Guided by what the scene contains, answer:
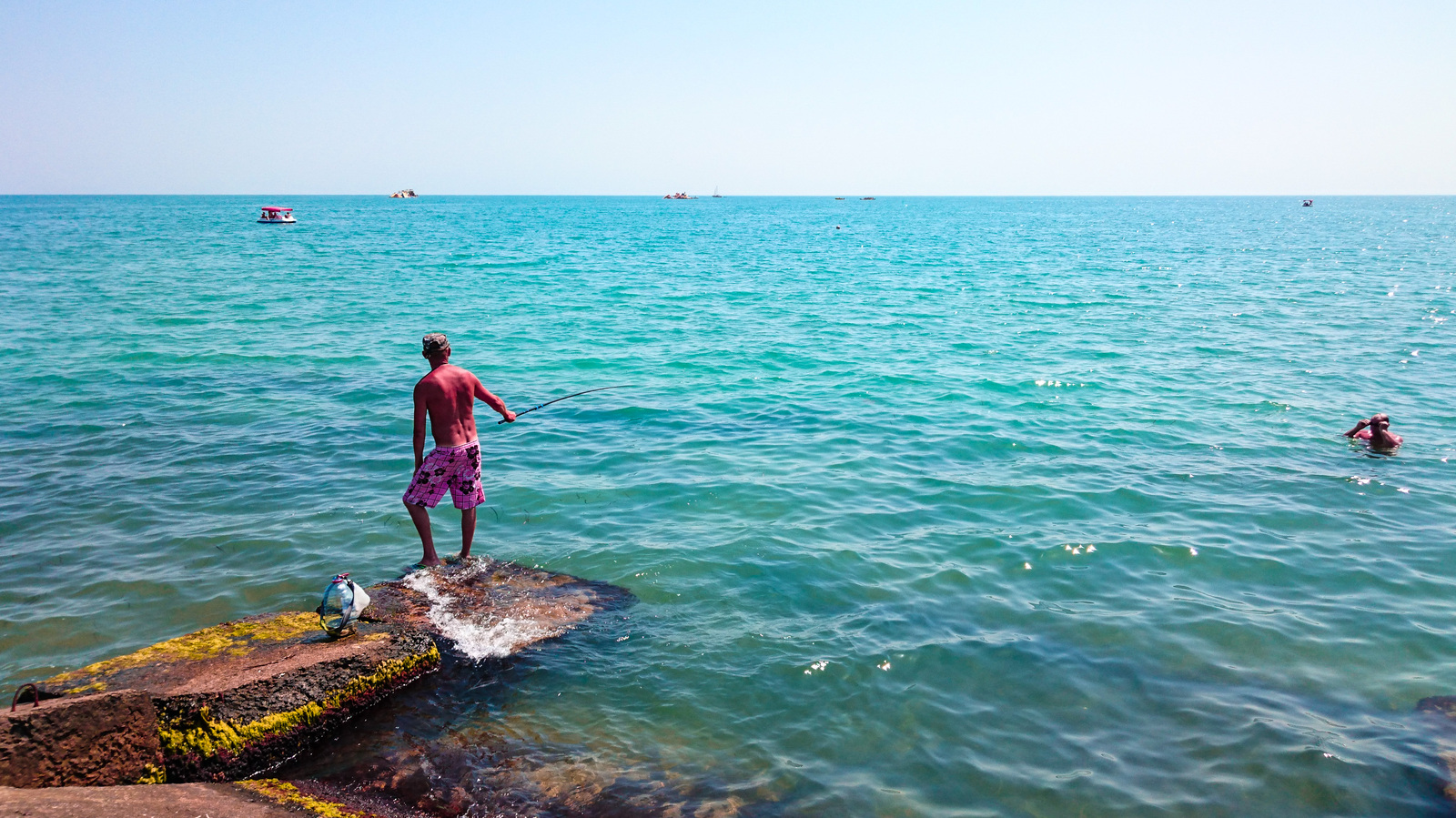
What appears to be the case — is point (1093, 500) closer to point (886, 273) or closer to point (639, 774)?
point (639, 774)

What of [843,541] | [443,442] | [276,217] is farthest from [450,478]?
[276,217]

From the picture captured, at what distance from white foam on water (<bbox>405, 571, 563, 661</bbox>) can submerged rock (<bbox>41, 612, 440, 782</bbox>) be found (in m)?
0.35

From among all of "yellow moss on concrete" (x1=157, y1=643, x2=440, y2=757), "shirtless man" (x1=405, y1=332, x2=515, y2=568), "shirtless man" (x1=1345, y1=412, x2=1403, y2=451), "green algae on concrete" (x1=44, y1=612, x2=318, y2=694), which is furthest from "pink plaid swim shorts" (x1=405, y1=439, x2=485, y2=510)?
"shirtless man" (x1=1345, y1=412, x2=1403, y2=451)

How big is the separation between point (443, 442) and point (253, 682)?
109 inches

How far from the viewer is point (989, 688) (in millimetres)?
5977

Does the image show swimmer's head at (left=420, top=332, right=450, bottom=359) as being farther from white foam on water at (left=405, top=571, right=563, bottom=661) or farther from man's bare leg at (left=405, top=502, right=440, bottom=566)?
white foam on water at (left=405, top=571, right=563, bottom=661)

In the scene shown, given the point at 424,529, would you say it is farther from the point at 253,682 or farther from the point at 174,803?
the point at 174,803

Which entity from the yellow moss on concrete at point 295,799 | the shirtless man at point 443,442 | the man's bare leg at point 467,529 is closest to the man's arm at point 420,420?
the shirtless man at point 443,442

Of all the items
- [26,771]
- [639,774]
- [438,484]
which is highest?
Answer: [438,484]

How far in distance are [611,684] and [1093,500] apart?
20.4ft

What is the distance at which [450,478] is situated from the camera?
7.36 m

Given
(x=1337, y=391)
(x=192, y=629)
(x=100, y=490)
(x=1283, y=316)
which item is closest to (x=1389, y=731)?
(x=192, y=629)

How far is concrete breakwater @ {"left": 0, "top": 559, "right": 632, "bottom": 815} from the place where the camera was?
4.03m

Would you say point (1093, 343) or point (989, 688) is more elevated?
point (1093, 343)
